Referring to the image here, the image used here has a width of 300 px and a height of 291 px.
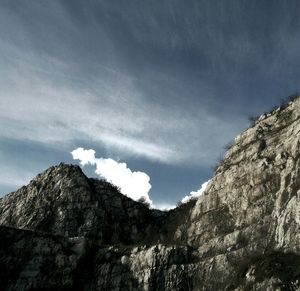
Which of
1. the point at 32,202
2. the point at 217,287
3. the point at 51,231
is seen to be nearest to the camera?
the point at 217,287

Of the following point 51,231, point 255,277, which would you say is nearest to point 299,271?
point 255,277

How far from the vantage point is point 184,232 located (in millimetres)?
68125

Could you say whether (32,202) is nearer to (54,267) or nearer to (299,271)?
(54,267)

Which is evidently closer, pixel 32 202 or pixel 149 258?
pixel 149 258

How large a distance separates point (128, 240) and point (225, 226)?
20.6 meters

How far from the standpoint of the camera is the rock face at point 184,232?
50.8 metres

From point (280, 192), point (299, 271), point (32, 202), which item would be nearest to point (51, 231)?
point (32, 202)

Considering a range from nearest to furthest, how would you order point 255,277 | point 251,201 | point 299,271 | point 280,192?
point 299,271, point 255,277, point 280,192, point 251,201

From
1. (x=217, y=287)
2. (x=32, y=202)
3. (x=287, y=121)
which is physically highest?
(x=287, y=121)

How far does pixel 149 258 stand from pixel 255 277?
1610cm

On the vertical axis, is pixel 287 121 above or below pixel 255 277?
above

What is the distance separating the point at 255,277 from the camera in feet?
155

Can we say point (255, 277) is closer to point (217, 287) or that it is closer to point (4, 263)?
point (217, 287)

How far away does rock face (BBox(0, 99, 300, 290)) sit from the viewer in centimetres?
5081
